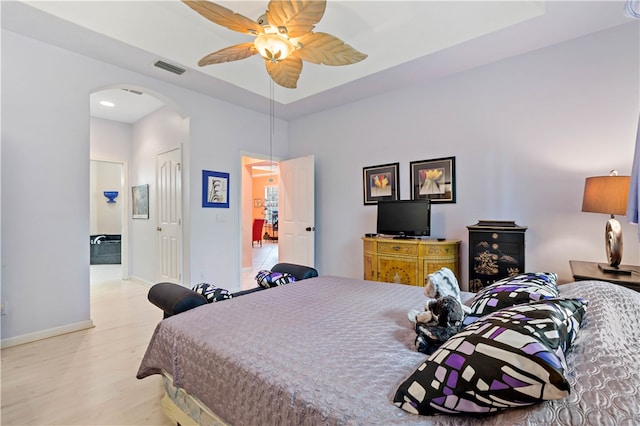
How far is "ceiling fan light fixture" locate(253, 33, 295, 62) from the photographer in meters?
2.00

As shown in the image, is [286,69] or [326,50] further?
[286,69]

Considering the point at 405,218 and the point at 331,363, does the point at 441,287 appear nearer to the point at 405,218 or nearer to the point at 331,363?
the point at 331,363

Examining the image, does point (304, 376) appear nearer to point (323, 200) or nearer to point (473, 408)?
point (473, 408)

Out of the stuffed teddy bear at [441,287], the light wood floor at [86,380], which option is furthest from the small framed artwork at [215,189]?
the stuffed teddy bear at [441,287]

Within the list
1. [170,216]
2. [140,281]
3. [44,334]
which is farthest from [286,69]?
[140,281]

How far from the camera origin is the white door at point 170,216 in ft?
13.8

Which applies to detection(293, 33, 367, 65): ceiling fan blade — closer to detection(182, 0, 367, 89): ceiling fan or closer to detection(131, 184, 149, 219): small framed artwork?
detection(182, 0, 367, 89): ceiling fan

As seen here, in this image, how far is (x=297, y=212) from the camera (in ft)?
15.5

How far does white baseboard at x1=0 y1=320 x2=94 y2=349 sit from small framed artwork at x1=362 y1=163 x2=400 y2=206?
356cm

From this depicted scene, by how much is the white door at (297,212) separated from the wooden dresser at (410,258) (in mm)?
1249

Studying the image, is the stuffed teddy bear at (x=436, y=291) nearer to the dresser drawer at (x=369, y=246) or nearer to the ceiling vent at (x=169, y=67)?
the dresser drawer at (x=369, y=246)

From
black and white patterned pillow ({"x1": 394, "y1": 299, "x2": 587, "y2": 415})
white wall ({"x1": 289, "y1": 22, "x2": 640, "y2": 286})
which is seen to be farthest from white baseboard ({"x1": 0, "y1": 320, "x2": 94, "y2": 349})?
black and white patterned pillow ({"x1": 394, "y1": 299, "x2": 587, "y2": 415})

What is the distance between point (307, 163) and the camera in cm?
455

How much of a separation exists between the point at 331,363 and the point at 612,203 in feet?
8.06
